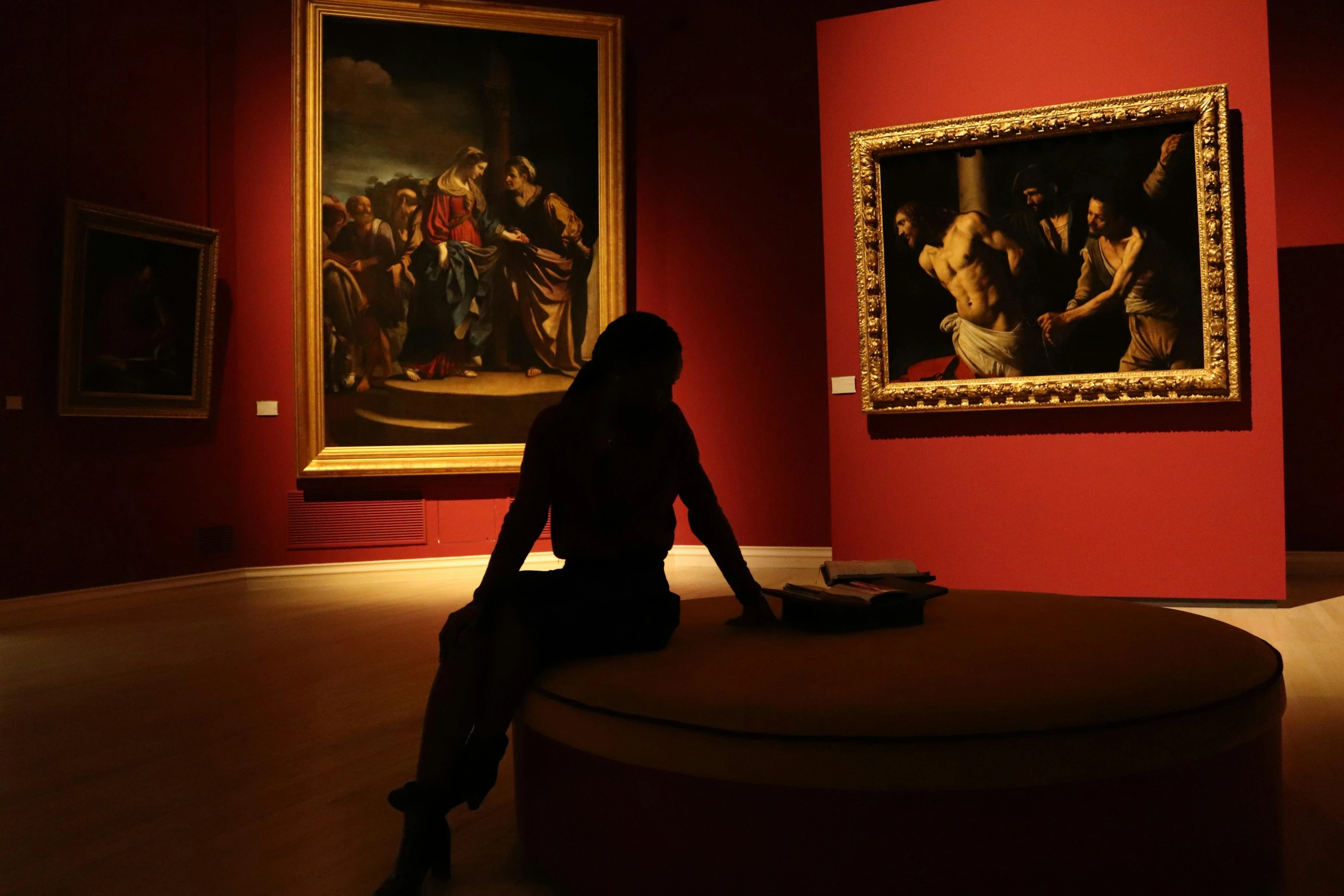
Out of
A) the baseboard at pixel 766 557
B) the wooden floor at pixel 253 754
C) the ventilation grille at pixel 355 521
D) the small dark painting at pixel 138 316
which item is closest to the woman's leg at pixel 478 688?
the wooden floor at pixel 253 754

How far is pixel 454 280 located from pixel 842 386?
14.2 feet

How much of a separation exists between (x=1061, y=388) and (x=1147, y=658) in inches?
185

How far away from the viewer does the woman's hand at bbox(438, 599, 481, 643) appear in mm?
→ 2406

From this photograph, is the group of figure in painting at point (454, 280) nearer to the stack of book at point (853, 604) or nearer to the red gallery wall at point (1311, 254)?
the red gallery wall at point (1311, 254)

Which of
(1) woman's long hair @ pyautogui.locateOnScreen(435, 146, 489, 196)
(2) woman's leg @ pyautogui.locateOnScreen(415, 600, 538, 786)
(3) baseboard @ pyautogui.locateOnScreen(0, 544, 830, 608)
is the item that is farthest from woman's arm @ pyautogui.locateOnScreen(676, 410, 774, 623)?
(1) woman's long hair @ pyautogui.locateOnScreen(435, 146, 489, 196)

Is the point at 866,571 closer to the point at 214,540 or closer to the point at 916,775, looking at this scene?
the point at 916,775

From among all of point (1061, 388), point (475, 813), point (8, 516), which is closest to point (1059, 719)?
point (475, 813)

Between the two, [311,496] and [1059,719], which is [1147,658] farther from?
[311,496]

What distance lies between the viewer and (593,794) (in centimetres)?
227

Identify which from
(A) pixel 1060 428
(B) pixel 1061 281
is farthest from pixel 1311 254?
(A) pixel 1060 428

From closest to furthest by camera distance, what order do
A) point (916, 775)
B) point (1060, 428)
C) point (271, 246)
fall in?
1. point (916, 775)
2. point (1060, 428)
3. point (271, 246)

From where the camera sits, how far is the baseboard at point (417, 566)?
8.59m

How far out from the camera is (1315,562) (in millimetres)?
8078

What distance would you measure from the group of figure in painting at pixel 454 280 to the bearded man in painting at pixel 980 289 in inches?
160
